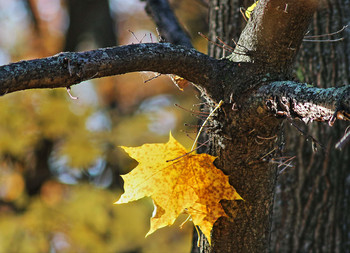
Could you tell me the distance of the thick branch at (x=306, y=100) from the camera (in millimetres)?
773

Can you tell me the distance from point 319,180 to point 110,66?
1.33 metres

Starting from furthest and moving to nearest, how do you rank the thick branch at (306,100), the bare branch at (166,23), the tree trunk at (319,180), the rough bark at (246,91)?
the tree trunk at (319,180) < the bare branch at (166,23) < the rough bark at (246,91) < the thick branch at (306,100)

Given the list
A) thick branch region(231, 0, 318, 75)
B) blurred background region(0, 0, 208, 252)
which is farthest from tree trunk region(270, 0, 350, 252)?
blurred background region(0, 0, 208, 252)

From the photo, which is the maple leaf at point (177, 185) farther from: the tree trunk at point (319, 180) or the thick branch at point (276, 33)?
the tree trunk at point (319, 180)

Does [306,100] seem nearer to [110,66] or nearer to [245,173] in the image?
[245,173]

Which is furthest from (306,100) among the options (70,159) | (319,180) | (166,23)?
(70,159)

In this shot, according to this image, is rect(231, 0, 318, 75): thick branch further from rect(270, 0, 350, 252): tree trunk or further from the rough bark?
rect(270, 0, 350, 252): tree trunk

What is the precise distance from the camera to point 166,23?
170cm

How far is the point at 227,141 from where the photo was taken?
1.10m

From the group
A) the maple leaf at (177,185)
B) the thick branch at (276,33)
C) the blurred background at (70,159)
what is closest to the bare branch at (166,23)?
the thick branch at (276,33)

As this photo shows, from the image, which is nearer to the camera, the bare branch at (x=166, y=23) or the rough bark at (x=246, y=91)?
the rough bark at (x=246, y=91)

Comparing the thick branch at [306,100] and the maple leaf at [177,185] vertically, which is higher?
the thick branch at [306,100]

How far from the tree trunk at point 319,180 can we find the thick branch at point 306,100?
96 cm

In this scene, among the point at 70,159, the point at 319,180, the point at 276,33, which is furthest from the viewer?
the point at 70,159
